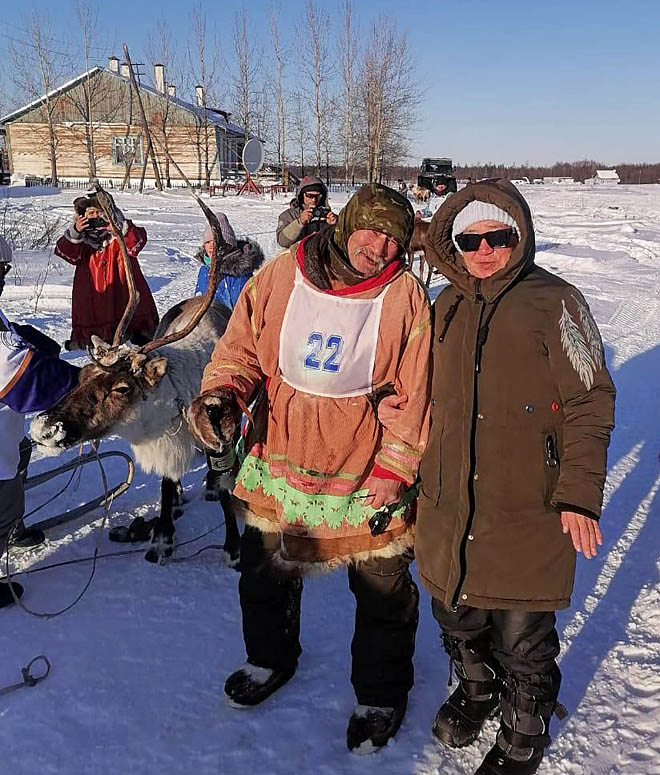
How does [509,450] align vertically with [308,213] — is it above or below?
below

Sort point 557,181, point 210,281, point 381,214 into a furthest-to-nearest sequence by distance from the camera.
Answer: point 557,181 < point 210,281 < point 381,214

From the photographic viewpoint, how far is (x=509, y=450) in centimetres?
185

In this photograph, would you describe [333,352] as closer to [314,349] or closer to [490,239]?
[314,349]

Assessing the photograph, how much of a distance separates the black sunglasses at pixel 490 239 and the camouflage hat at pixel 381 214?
Answer: 0.72 feet

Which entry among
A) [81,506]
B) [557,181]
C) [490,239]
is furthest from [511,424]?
[557,181]

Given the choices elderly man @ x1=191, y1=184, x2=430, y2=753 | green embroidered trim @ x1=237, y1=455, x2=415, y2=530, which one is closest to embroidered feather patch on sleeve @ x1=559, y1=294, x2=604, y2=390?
elderly man @ x1=191, y1=184, x2=430, y2=753

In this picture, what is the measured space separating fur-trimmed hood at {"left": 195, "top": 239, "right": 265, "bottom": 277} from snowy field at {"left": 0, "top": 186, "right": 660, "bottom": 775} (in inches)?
57.5

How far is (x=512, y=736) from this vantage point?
2062 millimetres

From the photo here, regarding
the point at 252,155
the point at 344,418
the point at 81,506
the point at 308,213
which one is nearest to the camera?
the point at 344,418

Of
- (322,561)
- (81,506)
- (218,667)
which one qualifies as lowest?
(218,667)

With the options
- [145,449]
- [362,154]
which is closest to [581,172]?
[362,154]

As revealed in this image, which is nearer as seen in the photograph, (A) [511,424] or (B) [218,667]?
(A) [511,424]

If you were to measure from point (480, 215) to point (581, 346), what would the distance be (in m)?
0.48

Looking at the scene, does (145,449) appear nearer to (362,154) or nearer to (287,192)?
(287,192)
